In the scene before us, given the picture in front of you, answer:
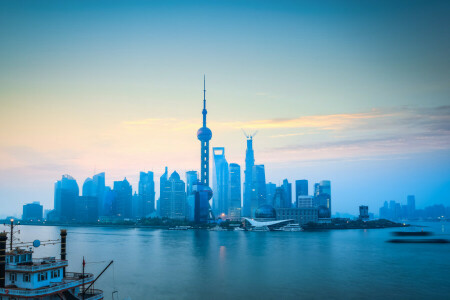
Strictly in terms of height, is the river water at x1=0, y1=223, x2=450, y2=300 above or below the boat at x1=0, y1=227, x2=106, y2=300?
below

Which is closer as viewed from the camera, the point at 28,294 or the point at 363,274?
the point at 28,294

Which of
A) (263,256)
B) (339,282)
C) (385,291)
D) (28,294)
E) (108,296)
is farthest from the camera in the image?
(263,256)

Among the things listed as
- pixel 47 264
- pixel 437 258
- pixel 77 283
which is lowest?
pixel 437 258

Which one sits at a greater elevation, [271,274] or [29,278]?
[29,278]

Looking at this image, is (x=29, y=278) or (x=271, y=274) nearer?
(x=29, y=278)

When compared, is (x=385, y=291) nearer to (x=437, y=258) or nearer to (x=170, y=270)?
(x=170, y=270)

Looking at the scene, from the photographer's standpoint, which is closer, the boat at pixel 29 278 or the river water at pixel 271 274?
the boat at pixel 29 278

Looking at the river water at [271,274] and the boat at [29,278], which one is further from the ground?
the boat at [29,278]

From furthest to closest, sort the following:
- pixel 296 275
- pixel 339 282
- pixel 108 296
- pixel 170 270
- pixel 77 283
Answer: pixel 170 270 → pixel 296 275 → pixel 339 282 → pixel 108 296 → pixel 77 283

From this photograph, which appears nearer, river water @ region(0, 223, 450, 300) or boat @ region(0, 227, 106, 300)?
boat @ region(0, 227, 106, 300)

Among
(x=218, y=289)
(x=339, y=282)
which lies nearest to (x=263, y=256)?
(x=339, y=282)

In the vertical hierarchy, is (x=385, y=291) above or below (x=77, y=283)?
below
